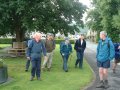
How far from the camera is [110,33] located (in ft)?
161

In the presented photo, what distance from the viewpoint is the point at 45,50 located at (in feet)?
48.7

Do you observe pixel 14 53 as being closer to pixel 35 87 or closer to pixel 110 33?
pixel 35 87

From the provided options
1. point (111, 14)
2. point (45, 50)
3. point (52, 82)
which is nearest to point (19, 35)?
point (45, 50)

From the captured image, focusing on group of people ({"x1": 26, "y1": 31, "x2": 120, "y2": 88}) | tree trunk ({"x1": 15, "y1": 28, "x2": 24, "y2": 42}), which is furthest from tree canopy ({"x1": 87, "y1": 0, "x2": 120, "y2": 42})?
group of people ({"x1": 26, "y1": 31, "x2": 120, "y2": 88})

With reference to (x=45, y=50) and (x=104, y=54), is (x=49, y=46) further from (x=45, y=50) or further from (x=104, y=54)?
(x=104, y=54)

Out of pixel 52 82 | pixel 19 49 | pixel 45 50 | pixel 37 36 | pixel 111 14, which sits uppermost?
pixel 111 14

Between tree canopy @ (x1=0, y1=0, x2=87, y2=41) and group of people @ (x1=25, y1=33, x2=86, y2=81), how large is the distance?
6.65 meters

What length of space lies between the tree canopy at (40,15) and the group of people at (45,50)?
6652 mm

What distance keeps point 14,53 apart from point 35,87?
648 inches

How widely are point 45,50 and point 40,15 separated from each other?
11.2m

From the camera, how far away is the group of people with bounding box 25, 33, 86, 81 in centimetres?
1432

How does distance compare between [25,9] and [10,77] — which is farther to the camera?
[25,9]

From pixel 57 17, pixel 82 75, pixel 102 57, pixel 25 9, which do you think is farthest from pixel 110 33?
pixel 102 57

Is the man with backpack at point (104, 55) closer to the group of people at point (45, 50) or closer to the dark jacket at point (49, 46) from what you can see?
the group of people at point (45, 50)
